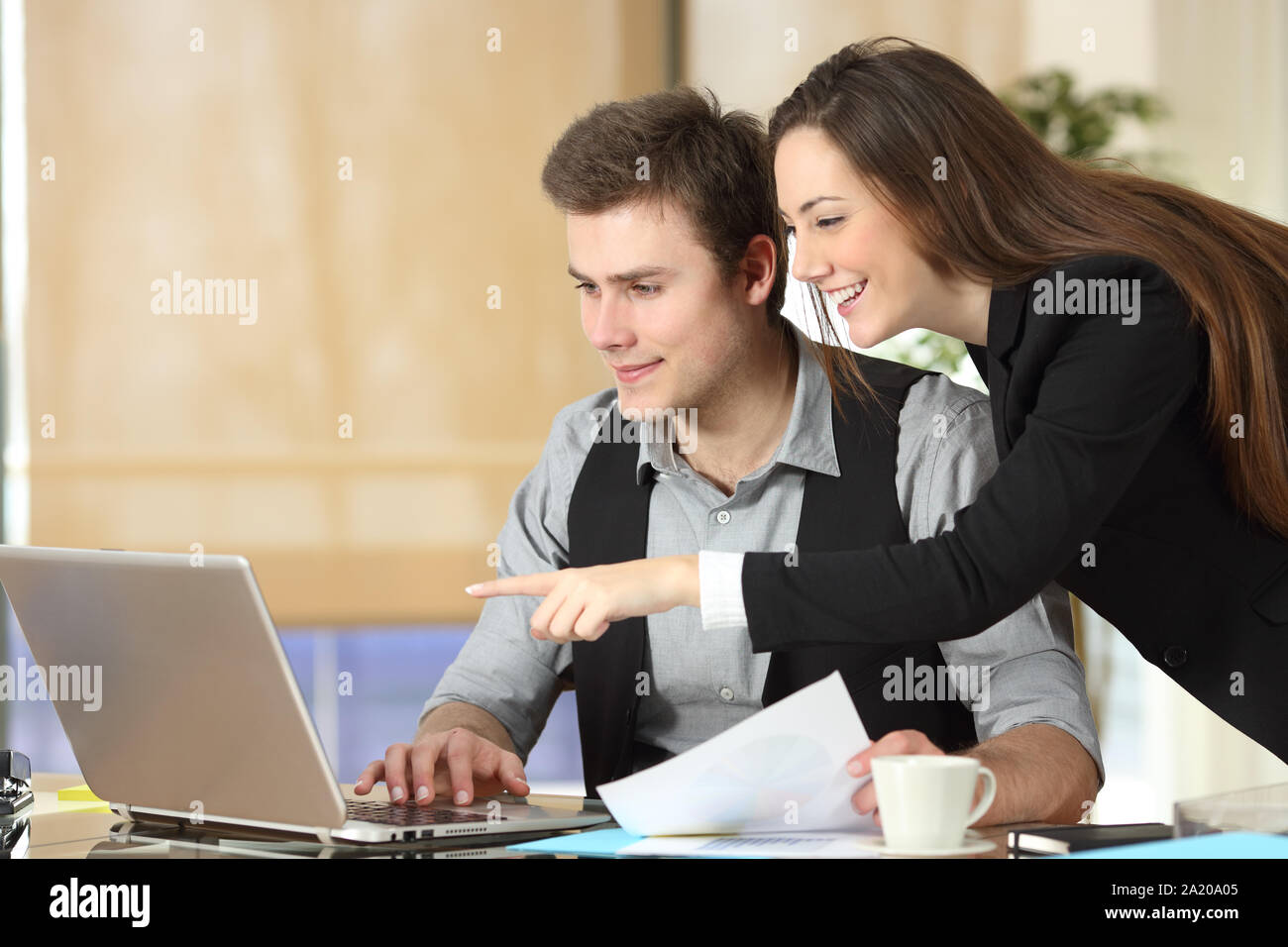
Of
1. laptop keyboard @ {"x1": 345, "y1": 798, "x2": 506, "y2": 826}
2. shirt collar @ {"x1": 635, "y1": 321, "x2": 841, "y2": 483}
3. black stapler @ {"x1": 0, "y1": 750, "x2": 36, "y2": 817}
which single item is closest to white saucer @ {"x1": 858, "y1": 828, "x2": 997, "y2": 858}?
laptop keyboard @ {"x1": 345, "y1": 798, "x2": 506, "y2": 826}

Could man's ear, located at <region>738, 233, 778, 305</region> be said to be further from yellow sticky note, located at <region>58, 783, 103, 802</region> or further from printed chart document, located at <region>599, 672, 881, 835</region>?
yellow sticky note, located at <region>58, 783, 103, 802</region>

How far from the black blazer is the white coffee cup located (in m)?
0.20

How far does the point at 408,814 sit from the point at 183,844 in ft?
0.59

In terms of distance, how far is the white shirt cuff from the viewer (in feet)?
3.40

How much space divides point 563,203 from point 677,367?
0.24 metres

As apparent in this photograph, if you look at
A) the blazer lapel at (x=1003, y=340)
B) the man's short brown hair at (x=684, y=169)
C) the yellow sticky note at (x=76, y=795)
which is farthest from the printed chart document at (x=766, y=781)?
the man's short brown hair at (x=684, y=169)

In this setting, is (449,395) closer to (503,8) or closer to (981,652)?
(503,8)

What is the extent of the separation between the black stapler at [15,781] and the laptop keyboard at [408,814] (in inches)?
12.3

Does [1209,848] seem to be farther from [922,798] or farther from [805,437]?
[805,437]

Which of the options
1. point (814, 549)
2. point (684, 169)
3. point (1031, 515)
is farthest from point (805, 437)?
point (1031, 515)

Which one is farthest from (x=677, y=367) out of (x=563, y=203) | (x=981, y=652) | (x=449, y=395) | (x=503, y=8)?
(x=503, y=8)

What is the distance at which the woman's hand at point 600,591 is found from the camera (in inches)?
40.0

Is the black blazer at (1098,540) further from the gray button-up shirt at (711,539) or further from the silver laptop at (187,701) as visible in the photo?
the silver laptop at (187,701)

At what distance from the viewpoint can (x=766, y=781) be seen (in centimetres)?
93
